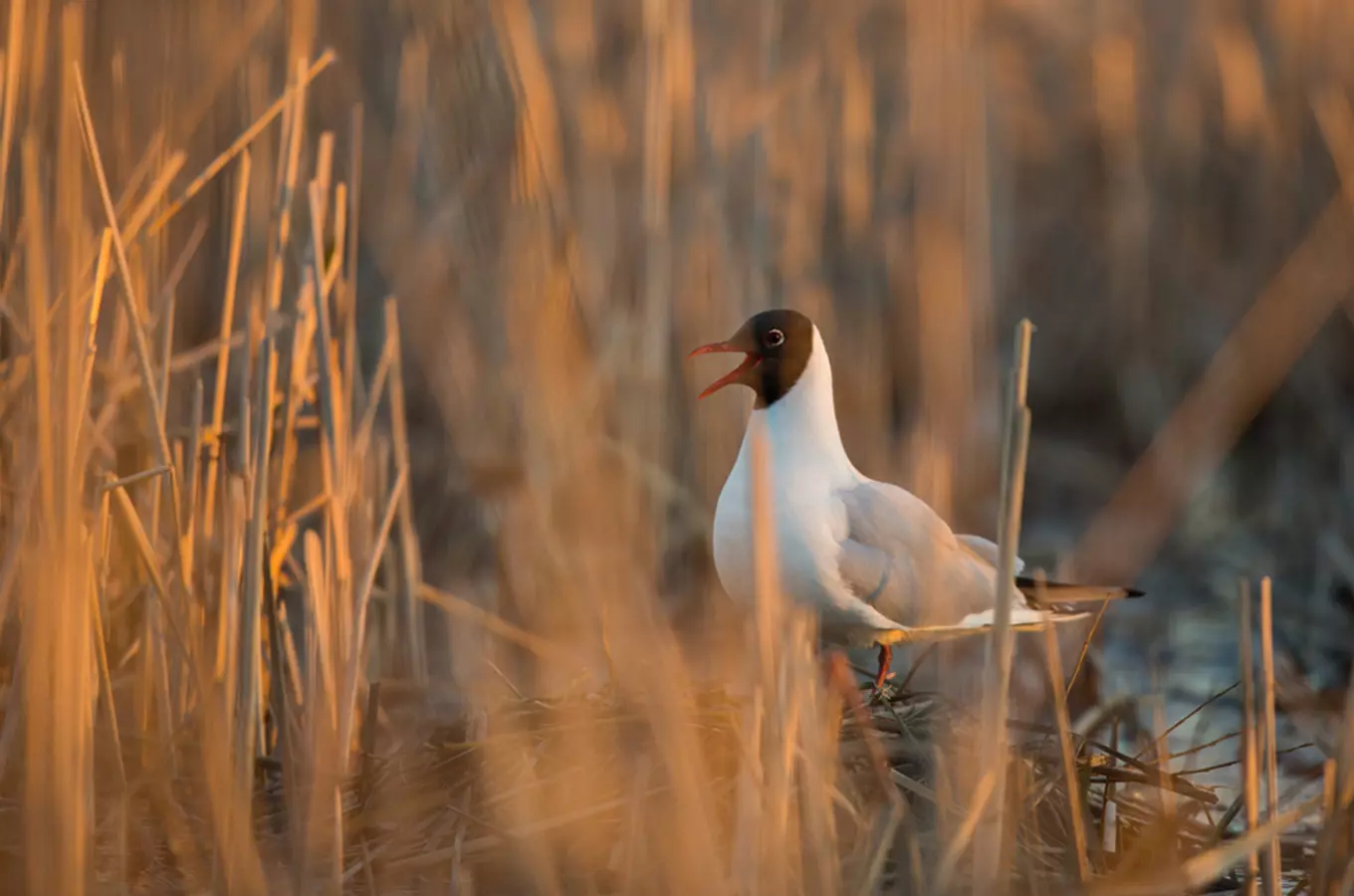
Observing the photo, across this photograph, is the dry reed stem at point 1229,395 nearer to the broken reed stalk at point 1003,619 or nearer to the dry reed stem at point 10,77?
the broken reed stalk at point 1003,619

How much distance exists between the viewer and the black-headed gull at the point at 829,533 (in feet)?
8.27

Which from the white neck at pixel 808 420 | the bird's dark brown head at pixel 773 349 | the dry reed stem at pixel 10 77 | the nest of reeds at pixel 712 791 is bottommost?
the nest of reeds at pixel 712 791

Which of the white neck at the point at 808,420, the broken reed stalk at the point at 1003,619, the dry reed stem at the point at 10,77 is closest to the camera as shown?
the broken reed stalk at the point at 1003,619

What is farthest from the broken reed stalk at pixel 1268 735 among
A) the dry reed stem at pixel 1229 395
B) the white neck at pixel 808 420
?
the dry reed stem at pixel 1229 395

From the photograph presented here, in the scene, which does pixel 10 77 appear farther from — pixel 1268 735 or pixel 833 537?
pixel 1268 735

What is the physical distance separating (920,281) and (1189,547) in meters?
1.69

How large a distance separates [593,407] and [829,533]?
491 mm

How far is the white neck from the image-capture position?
2670 mm

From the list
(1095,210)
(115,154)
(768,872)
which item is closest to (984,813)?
(768,872)

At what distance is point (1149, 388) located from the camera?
456 centimetres

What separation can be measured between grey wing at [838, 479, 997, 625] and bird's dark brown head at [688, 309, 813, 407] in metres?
0.21

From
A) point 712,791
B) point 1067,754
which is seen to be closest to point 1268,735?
point 1067,754

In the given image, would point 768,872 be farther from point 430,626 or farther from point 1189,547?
point 1189,547

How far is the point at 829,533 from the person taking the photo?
101 inches
